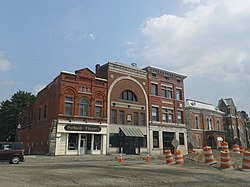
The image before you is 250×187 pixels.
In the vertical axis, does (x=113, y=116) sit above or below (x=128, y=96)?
below

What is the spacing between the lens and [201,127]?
5422 cm

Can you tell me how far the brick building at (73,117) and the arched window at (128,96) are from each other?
3.40 m

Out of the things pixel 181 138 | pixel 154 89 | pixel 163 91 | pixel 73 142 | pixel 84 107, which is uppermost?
pixel 154 89

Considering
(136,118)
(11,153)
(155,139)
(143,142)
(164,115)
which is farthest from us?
(164,115)

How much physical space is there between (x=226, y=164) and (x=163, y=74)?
29.2m

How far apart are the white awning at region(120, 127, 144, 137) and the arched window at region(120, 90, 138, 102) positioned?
4429mm

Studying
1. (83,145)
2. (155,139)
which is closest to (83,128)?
(83,145)

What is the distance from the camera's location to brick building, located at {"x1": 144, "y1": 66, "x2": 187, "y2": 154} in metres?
40.5

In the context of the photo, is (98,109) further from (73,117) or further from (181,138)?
(181,138)

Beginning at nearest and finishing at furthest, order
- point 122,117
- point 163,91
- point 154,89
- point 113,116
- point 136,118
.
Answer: point 113,116, point 122,117, point 136,118, point 154,89, point 163,91

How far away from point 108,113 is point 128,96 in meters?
4.84

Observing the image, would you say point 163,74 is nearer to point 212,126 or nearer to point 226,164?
point 212,126

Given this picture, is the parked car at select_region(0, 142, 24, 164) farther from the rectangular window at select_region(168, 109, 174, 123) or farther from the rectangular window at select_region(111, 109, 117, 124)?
the rectangular window at select_region(168, 109, 174, 123)

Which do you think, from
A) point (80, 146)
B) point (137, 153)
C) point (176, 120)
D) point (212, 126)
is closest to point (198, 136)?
point (212, 126)
